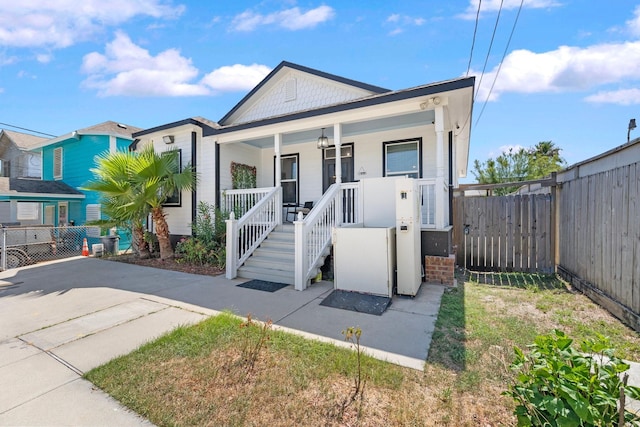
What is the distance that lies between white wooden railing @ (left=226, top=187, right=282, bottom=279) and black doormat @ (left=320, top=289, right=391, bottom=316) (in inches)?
94.8

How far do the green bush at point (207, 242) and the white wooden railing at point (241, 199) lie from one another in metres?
0.32

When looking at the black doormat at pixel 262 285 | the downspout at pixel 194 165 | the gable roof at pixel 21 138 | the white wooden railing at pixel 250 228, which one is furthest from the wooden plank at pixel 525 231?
the gable roof at pixel 21 138

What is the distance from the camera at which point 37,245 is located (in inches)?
350

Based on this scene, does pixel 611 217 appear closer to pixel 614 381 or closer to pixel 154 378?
pixel 614 381

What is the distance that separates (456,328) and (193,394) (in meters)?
2.93

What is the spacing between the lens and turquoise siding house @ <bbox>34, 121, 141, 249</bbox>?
1392cm

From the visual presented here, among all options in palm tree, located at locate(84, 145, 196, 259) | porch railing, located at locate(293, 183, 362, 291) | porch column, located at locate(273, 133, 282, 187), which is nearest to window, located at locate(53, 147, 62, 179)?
palm tree, located at locate(84, 145, 196, 259)

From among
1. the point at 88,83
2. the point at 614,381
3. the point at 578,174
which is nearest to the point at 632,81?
the point at 578,174

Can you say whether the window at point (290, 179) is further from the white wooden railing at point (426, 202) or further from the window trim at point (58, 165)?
the window trim at point (58, 165)

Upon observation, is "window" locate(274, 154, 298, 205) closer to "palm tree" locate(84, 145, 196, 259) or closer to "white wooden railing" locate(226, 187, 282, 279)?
"white wooden railing" locate(226, 187, 282, 279)

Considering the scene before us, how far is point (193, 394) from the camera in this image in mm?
2314

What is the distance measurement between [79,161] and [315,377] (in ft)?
56.2

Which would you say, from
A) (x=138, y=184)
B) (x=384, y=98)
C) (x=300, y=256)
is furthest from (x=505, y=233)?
(x=138, y=184)

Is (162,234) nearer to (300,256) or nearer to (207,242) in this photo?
(207,242)
